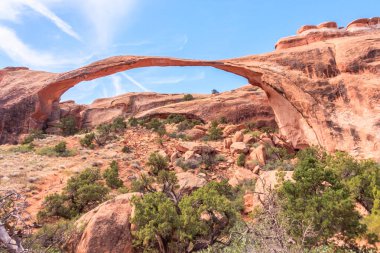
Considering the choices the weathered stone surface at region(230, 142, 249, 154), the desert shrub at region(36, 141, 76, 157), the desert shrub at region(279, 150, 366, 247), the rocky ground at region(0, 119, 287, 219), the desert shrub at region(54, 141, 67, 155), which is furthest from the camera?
the weathered stone surface at region(230, 142, 249, 154)

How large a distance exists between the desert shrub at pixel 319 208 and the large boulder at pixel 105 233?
13.4 feet

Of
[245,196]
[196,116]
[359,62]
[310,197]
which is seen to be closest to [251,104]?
[196,116]

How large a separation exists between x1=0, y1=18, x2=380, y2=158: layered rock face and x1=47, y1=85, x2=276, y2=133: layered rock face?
825 cm

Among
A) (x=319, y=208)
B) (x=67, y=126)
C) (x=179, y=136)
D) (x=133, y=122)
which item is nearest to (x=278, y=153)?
(x=179, y=136)

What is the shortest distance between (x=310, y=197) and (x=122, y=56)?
11.7 m

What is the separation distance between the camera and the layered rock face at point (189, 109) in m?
24.6

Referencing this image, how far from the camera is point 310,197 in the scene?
283 inches

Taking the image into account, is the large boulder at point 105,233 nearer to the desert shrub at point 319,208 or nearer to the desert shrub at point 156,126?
the desert shrub at point 319,208

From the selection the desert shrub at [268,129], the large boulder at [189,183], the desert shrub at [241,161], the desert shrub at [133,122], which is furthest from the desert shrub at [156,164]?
the desert shrub at [133,122]

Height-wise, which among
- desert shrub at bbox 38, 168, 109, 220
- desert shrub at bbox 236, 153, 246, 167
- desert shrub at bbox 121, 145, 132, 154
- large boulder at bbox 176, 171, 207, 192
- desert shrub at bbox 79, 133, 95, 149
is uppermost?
desert shrub at bbox 79, 133, 95, 149

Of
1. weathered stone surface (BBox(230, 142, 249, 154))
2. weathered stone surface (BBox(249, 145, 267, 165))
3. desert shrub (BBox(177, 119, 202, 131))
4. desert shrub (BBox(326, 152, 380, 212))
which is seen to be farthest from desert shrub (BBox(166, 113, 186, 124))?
desert shrub (BBox(326, 152, 380, 212))

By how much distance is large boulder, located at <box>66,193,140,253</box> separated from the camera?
7.21 meters

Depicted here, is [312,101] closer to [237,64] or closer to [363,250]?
[237,64]

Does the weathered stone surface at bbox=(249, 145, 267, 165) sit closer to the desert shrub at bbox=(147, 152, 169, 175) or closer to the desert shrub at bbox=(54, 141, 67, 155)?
the desert shrub at bbox=(147, 152, 169, 175)
